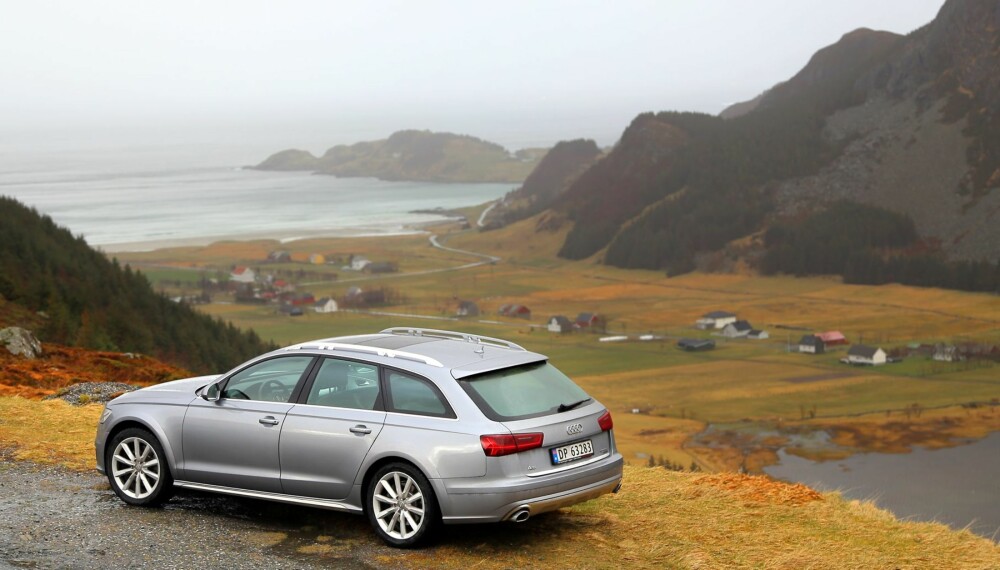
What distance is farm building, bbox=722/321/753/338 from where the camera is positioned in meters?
125

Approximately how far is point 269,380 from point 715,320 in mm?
125548

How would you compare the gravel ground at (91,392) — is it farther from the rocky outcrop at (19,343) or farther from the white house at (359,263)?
the white house at (359,263)

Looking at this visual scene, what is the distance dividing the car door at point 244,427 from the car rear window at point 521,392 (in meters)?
1.80

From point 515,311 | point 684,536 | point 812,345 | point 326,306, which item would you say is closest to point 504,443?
point 684,536

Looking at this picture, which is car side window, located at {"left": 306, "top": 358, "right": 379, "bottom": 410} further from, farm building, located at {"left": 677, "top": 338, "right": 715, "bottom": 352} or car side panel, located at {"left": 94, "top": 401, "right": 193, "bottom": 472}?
farm building, located at {"left": 677, "top": 338, "right": 715, "bottom": 352}

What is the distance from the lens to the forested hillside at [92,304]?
4078 cm

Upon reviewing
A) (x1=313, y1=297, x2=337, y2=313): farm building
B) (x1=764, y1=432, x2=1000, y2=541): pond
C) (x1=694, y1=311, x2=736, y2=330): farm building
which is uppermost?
(x1=313, y1=297, x2=337, y2=313): farm building

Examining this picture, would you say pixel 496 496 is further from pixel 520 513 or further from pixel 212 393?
pixel 212 393

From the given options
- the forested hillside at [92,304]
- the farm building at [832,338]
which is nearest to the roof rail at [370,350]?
the forested hillside at [92,304]

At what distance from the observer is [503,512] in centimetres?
930

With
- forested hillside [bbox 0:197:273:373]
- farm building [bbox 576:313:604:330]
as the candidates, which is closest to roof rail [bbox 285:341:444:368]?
forested hillside [bbox 0:197:273:373]

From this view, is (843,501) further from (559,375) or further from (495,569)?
(495,569)

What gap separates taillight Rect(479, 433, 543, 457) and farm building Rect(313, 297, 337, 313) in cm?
13718

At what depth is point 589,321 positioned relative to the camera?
437 feet
